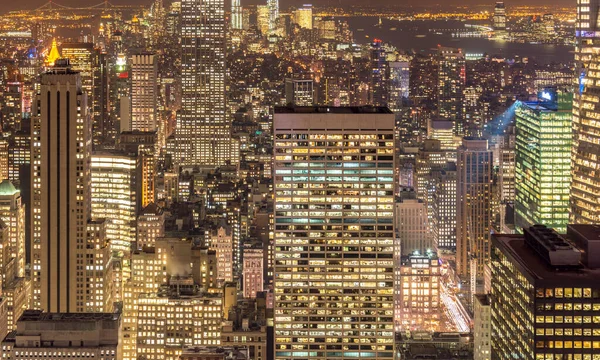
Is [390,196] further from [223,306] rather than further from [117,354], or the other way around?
[223,306]

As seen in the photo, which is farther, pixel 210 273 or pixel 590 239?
pixel 210 273

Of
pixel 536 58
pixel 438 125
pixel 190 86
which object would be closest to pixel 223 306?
pixel 536 58

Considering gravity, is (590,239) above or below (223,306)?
above


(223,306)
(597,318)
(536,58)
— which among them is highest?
(536,58)

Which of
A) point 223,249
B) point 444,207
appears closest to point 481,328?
point 223,249

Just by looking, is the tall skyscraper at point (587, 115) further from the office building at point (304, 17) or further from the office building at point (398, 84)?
the office building at point (398, 84)

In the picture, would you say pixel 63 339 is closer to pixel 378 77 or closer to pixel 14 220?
pixel 14 220
